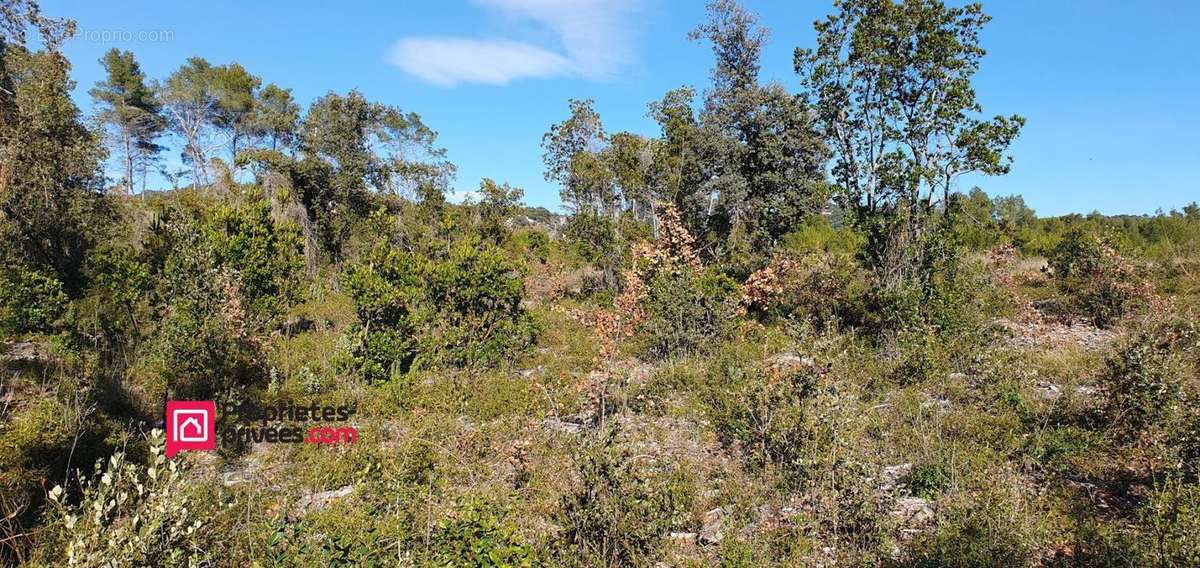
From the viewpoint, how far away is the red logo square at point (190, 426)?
5746 mm

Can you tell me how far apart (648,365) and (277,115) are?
24590mm

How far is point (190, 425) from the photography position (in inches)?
236

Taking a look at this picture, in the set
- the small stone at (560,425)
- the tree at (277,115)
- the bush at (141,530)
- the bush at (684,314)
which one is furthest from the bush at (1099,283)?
the tree at (277,115)

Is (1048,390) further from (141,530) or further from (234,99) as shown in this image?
(234,99)

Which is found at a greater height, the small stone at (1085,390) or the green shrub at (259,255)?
the green shrub at (259,255)

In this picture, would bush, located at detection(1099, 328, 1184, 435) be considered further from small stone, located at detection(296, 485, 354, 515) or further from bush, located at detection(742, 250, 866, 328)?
small stone, located at detection(296, 485, 354, 515)

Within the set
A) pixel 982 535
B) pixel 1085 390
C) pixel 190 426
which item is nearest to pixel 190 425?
pixel 190 426

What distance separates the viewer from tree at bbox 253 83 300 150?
83.5 ft

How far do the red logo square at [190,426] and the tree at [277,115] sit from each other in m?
21.7

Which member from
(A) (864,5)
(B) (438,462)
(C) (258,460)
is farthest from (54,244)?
(A) (864,5)

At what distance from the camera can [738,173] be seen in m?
11.7

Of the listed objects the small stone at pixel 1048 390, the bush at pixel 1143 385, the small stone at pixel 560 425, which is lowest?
the small stone at pixel 560 425

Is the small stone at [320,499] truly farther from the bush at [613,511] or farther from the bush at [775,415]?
the bush at [775,415]

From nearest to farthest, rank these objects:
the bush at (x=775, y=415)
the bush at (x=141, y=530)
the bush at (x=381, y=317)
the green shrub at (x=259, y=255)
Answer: the bush at (x=141, y=530) → the bush at (x=775, y=415) → the bush at (x=381, y=317) → the green shrub at (x=259, y=255)
